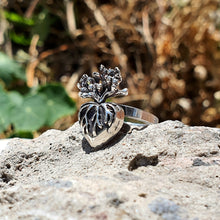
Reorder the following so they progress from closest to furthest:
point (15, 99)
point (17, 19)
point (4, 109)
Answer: point (4, 109), point (15, 99), point (17, 19)

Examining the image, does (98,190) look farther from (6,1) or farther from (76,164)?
(6,1)

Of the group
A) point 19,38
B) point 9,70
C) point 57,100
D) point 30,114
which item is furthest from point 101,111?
point 19,38

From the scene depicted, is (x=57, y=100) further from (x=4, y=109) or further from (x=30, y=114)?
(x=4, y=109)

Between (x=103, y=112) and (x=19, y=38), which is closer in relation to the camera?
(x=103, y=112)

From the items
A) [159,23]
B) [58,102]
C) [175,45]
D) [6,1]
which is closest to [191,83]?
[175,45]

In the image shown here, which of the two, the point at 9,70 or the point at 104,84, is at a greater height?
the point at 9,70

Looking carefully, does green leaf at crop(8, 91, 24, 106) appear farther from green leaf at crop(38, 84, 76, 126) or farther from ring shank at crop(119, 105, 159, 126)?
ring shank at crop(119, 105, 159, 126)
